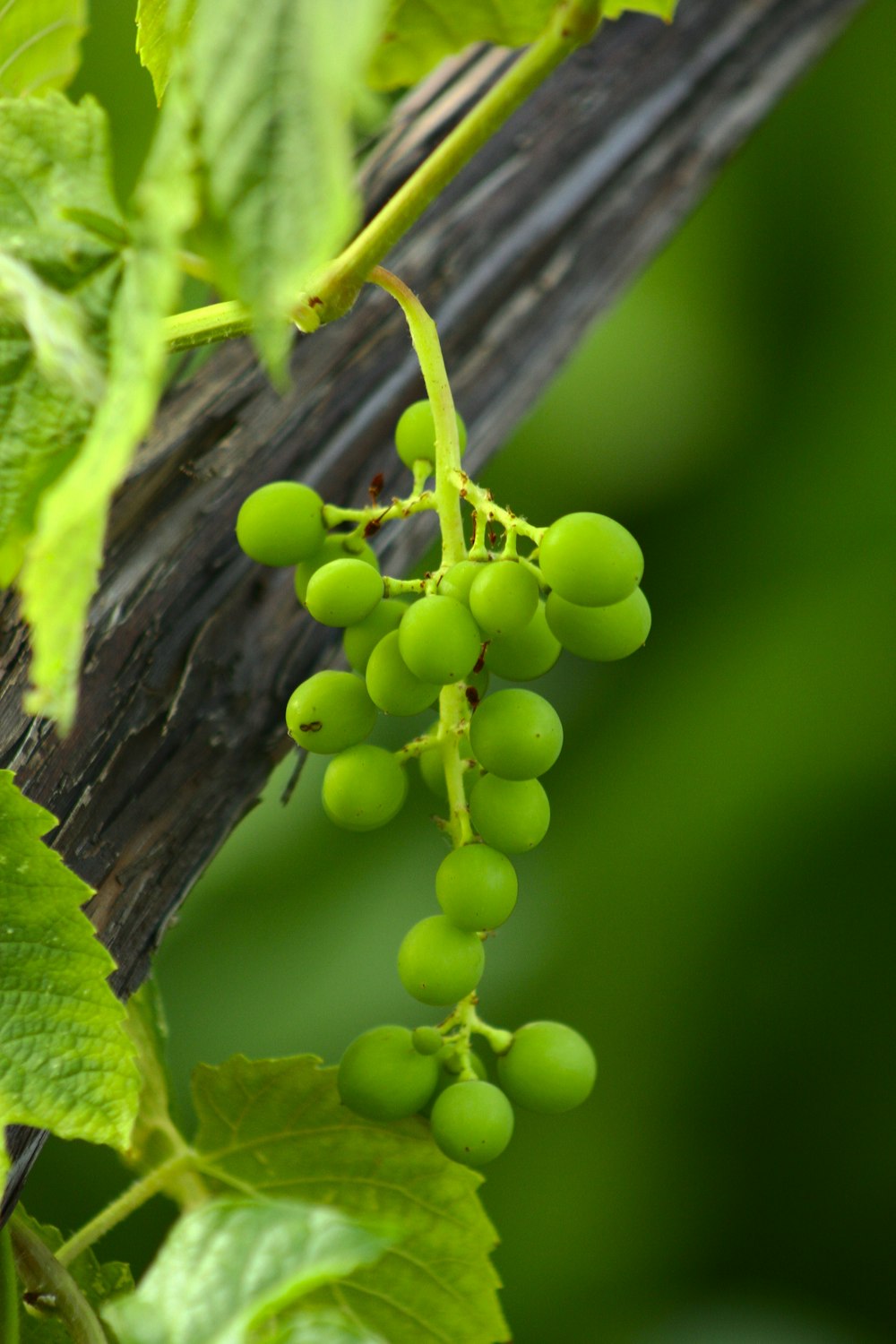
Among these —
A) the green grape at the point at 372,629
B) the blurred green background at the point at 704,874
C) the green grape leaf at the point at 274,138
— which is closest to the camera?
the green grape leaf at the point at 274,138

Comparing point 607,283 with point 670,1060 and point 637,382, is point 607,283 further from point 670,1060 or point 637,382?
point 670,1060

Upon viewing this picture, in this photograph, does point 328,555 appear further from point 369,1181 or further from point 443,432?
point 369,1181

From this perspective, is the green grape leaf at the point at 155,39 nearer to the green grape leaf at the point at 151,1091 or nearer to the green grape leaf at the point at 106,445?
the green grape leaf at the point at 106,445

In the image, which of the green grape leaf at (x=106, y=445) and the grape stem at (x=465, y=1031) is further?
the grape stem at (x=465, y=1031)

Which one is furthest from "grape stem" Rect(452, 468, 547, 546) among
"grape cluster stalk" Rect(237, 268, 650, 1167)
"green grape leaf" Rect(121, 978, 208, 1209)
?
"green grape leaf" Rect(121, 978, 208, 1209)

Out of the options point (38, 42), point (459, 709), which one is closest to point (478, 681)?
point (459, 709)

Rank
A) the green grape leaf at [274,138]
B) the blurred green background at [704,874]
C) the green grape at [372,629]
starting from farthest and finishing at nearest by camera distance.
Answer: the blurred green background at [704,874]
the green grape at [372,629]
the green grape leaf at [274,138]

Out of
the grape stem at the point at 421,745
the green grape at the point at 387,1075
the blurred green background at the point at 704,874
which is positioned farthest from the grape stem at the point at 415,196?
the blurred green background at the point at 704,874
